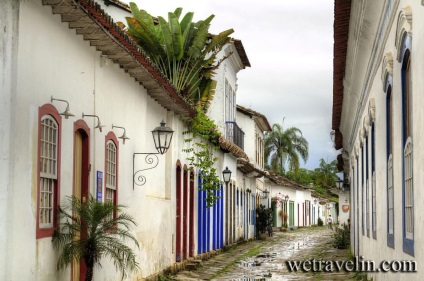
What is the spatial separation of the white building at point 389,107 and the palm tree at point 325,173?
228 feet

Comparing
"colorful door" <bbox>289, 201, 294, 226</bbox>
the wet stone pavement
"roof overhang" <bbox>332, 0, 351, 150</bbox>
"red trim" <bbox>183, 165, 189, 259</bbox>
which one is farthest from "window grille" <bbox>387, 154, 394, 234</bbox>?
"colorful door" <bbox>289, 201, 294, 226</bbox>

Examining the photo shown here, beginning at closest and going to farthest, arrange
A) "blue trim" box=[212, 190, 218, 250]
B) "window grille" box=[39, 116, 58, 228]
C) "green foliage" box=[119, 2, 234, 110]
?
1. "window grille" box=[39, 116, 58, 228]
2. "green foliage" box=[119, 2, 234, 110]
3. "blue trim" box=[212, 190, 218, 250]

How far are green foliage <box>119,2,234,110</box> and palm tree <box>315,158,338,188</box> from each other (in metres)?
63.7

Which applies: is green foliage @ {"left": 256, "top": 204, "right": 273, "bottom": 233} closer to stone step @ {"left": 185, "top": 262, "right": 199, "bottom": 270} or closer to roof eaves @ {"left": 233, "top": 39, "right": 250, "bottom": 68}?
roof eaves @ {"left": 233, "top": 39, "right": 250, "bottom": 68}

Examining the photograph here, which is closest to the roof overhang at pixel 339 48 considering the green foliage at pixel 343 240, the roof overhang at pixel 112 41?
the roof overhang at pixel 112 41

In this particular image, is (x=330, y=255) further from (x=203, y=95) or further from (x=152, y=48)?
(x=152, y=48)

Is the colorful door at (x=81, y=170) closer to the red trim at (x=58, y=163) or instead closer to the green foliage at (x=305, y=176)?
the red trim at (x=58, y=163)

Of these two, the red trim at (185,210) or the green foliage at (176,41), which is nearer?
the red trim at (185,210)

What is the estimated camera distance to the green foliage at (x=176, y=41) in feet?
65.7

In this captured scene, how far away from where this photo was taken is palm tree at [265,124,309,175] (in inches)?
2534

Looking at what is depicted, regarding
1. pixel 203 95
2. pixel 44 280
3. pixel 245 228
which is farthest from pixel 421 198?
pixel 245 228

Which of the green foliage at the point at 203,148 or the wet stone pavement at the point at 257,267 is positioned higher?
the green foliage at the point at 203,148

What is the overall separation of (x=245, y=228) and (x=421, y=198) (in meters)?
28.4

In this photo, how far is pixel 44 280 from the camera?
27.2 feet
